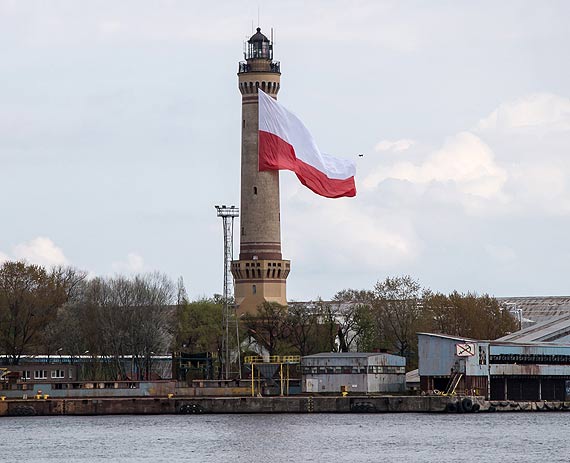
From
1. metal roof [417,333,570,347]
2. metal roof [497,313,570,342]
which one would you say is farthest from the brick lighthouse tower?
metal roof [417,333,570,347]

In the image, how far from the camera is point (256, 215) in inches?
7667

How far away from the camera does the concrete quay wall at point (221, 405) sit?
157 metres

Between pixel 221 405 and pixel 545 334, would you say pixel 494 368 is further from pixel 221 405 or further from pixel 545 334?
pixel 221 405

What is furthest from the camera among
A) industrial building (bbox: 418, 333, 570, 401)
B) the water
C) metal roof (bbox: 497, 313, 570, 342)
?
metal roof (bbox: 497, 313, 570, 342)

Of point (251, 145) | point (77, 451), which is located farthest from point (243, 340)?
point (77, 451)

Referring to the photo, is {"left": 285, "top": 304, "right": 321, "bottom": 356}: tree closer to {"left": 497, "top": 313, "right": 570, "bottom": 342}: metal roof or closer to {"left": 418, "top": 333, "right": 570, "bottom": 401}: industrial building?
{"left": 497, "top": 313, "right": 570, "bottom": 342}: metal roof

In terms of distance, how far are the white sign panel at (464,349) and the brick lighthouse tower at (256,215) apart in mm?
42281

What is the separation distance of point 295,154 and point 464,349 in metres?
25.3

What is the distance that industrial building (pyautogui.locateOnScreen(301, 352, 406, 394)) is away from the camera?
162m

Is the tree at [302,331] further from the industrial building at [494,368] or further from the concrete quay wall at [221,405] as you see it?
the industrial building at [494,368]

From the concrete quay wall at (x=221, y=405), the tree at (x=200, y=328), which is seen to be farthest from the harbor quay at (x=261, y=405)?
the tree at (x=200, y=328)

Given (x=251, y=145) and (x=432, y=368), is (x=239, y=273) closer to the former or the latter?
(x=251, y=145)

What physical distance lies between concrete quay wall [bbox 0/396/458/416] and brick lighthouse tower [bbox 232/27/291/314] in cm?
3461

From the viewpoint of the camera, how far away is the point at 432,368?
522 feet
